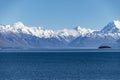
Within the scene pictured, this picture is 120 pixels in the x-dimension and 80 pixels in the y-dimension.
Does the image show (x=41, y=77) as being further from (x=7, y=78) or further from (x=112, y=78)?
(x=112, y=78)

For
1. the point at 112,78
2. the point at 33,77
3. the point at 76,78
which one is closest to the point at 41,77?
the point at 33,77

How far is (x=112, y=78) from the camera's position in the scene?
4252 inches

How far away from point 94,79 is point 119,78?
6171mm

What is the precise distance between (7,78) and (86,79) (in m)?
18.2

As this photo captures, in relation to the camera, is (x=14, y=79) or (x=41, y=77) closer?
(x=14, y=79)

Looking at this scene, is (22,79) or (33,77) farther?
(33,77)

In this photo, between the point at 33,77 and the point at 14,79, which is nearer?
the point at 14,79

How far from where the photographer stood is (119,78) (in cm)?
10675

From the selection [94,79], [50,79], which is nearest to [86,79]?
[94,79]

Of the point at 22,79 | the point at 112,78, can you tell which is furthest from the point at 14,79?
the point at 112,78

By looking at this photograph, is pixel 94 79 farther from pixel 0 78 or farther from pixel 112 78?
pixel 0 78

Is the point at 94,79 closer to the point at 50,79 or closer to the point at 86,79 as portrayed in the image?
the point at 86,79

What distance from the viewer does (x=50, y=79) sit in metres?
106

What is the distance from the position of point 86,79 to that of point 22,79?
14.8 meters
